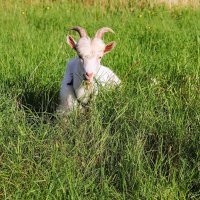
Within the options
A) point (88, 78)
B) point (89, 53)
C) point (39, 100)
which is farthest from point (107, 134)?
point (39, 100)

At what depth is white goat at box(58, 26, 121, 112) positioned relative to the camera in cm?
495

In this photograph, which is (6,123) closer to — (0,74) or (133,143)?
(133,143)

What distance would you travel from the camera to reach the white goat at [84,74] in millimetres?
4949

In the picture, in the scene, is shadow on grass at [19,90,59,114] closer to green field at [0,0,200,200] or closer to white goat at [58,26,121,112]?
green field at [0,0,200,200]

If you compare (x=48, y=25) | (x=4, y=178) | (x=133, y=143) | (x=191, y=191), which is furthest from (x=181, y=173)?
(x=48, y=25)

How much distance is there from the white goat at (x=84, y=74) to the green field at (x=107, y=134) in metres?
0.21

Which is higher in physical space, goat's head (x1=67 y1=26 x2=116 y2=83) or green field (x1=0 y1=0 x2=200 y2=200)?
goat's head (x1=67 y1=26 x2=116 y2=83)

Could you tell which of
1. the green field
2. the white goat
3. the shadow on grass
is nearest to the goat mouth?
the white goat

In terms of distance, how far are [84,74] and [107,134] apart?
80cm

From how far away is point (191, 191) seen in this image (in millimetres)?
3939

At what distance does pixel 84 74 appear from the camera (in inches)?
193

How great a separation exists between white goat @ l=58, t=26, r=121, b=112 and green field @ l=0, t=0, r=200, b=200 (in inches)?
8.3

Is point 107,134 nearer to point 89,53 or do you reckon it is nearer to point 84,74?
point 84,74

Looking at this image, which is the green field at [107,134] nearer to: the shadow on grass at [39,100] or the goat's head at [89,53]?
the shadow on grass at [39,100]
